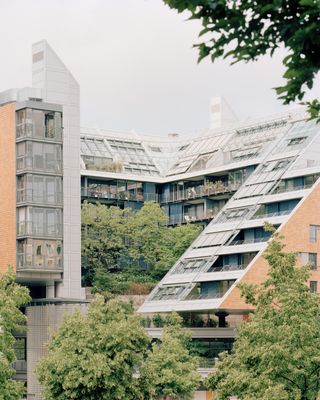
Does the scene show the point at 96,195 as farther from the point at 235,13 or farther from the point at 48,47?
the point at 235,13

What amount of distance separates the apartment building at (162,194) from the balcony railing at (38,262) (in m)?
0.09

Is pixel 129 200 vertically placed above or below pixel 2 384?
above

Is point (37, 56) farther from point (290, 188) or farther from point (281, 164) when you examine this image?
point (281, 164)

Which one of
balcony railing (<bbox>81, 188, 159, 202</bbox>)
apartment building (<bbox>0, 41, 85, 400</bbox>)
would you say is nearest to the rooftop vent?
balcony railing (<bbox>81, 188, 159, 202</bbox>)

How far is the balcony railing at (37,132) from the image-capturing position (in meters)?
88.1

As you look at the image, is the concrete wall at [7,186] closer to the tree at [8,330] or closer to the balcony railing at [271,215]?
the balcony railing at [271,215]

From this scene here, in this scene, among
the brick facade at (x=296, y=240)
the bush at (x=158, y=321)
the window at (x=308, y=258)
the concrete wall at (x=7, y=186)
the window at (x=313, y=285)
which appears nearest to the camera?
the concrete wall at (x=7, y=186)

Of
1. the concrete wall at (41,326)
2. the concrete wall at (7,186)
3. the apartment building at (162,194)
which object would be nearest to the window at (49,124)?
the apartment building at (162,194)

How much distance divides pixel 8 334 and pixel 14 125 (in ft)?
110

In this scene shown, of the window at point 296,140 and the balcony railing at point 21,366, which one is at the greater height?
the window at point 296,140

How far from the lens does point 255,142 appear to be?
116 metres

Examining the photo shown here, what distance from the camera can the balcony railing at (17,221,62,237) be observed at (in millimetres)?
86750

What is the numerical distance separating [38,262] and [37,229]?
2.34 m

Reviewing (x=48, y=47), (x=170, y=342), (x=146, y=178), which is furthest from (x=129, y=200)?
(x=170, y=342)
